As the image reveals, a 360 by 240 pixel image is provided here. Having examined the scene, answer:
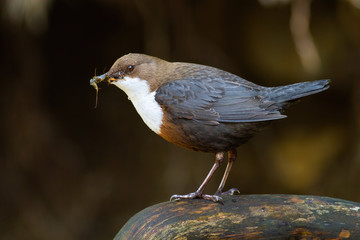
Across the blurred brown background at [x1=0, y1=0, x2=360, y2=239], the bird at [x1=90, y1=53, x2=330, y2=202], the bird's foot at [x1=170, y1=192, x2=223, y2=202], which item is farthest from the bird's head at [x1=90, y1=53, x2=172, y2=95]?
the blurred brown background at [x1=0, y1=0, x2=360, y2=239]

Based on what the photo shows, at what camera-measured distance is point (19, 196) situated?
4.68m

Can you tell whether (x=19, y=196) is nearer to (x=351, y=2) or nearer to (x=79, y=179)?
(x=79, y=179)

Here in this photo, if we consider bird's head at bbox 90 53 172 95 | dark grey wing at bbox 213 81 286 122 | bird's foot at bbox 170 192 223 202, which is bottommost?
bird's foot at bbox 170 192 223 202

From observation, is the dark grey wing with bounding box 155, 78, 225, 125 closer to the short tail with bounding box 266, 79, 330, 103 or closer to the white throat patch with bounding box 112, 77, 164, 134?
the white throat patch with bounding box 112, 77, 164, 134

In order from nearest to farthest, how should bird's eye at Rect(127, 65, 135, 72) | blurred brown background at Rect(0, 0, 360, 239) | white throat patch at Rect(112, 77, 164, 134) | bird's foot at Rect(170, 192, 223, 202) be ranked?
1. bird's foot at Rect(170, 192, 223, 202)
2. white throat patch at Rect(112, 77, 164, 134)
3. bird's eye at Rect(127, 65, 135, 72)
4. blurred brown background at Rect(0, 0, 360, 239)

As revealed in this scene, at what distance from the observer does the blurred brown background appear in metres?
4.26

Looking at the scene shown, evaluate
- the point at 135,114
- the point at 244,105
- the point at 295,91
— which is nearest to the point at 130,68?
the point at 244,105

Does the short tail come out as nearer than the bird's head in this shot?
Yes

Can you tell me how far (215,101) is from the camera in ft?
9.14

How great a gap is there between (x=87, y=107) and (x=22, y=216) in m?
1.18

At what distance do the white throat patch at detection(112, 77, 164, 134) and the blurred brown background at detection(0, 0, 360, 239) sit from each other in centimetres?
151

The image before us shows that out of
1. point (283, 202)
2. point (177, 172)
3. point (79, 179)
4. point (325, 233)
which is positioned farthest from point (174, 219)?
point (79, 179)

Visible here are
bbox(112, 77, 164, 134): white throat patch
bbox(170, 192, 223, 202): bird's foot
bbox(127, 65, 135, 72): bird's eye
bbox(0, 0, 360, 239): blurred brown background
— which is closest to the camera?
bbox(170, 192, 223, 202): bird's foot

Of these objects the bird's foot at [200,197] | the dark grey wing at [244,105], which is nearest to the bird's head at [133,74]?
the dark grey wing at [244,105]
